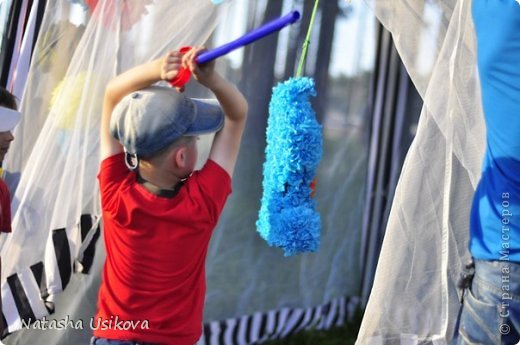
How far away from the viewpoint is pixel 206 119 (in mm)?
1787

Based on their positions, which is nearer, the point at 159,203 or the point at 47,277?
the point at 159,203

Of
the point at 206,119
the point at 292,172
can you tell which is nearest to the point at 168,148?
the point at 206,119

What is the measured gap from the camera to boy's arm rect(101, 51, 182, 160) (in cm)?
165

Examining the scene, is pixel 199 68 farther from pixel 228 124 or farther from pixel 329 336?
pixel 329 336

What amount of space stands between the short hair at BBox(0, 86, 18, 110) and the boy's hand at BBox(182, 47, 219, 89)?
35.9 inches

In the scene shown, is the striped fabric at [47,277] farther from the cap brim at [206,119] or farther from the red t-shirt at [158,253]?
the cap brim at [206,119]

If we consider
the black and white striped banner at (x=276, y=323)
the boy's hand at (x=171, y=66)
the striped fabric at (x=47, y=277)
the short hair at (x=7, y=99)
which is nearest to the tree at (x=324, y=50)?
the black and white striped banner at (x=276, y=323)

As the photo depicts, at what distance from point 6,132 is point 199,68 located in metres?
0.98

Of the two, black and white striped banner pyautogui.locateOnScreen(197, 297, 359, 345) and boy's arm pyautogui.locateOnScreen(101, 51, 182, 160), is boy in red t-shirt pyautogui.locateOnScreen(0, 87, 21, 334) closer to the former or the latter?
boy's arm pyautogui.locateOnScreen(101, 51, 182, 160)

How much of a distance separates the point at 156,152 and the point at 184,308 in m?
0.43

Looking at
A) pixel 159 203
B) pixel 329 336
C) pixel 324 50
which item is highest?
pixel 324 50

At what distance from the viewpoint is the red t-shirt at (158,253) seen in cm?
173

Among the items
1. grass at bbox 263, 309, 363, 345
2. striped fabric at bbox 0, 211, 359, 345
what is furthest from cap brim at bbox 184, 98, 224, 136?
grass at bbox 263, 309, 363, 345

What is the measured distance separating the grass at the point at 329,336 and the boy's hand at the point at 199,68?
1816 millimetres
